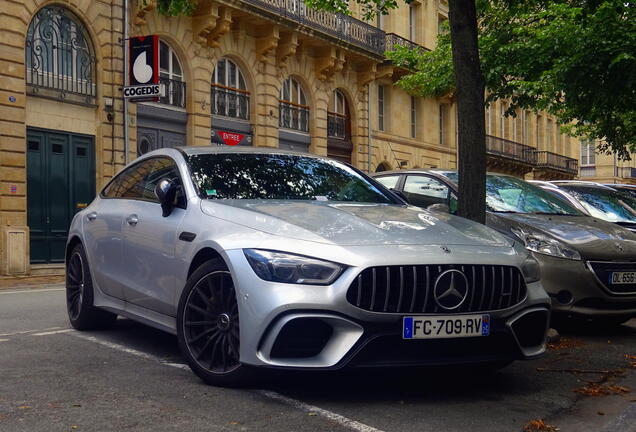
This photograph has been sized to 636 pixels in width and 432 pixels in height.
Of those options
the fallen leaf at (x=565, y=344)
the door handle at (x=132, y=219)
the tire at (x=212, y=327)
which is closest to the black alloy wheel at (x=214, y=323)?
the tire at (x=212, y=327)

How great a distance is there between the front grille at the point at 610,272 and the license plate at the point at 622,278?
0.08 ft

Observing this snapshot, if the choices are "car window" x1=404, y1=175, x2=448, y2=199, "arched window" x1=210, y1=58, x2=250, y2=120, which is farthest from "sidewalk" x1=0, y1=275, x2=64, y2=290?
"arched window" x1=210, y1=58, x2=250, y2=120

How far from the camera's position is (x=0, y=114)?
18.3 m

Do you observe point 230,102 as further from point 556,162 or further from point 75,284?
point 556,162

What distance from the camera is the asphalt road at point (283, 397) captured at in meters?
4.30

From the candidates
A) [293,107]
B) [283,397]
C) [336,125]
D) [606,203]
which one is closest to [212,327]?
[283,397]

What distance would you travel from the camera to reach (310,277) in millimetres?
4531

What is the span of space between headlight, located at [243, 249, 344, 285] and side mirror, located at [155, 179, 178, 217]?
1.28 m

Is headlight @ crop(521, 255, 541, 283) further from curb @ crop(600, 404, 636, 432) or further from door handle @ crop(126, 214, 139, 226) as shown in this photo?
door handle @ crop(126, 214, 139, 226)

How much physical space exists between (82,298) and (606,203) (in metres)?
7.11

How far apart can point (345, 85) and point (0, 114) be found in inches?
601

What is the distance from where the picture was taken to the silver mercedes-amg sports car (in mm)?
4512

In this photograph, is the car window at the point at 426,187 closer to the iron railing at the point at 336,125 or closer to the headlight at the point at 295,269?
the headlight at the point at 295,269

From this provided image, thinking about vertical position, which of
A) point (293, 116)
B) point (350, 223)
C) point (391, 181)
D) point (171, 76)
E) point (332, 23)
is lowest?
point (350, 223)
